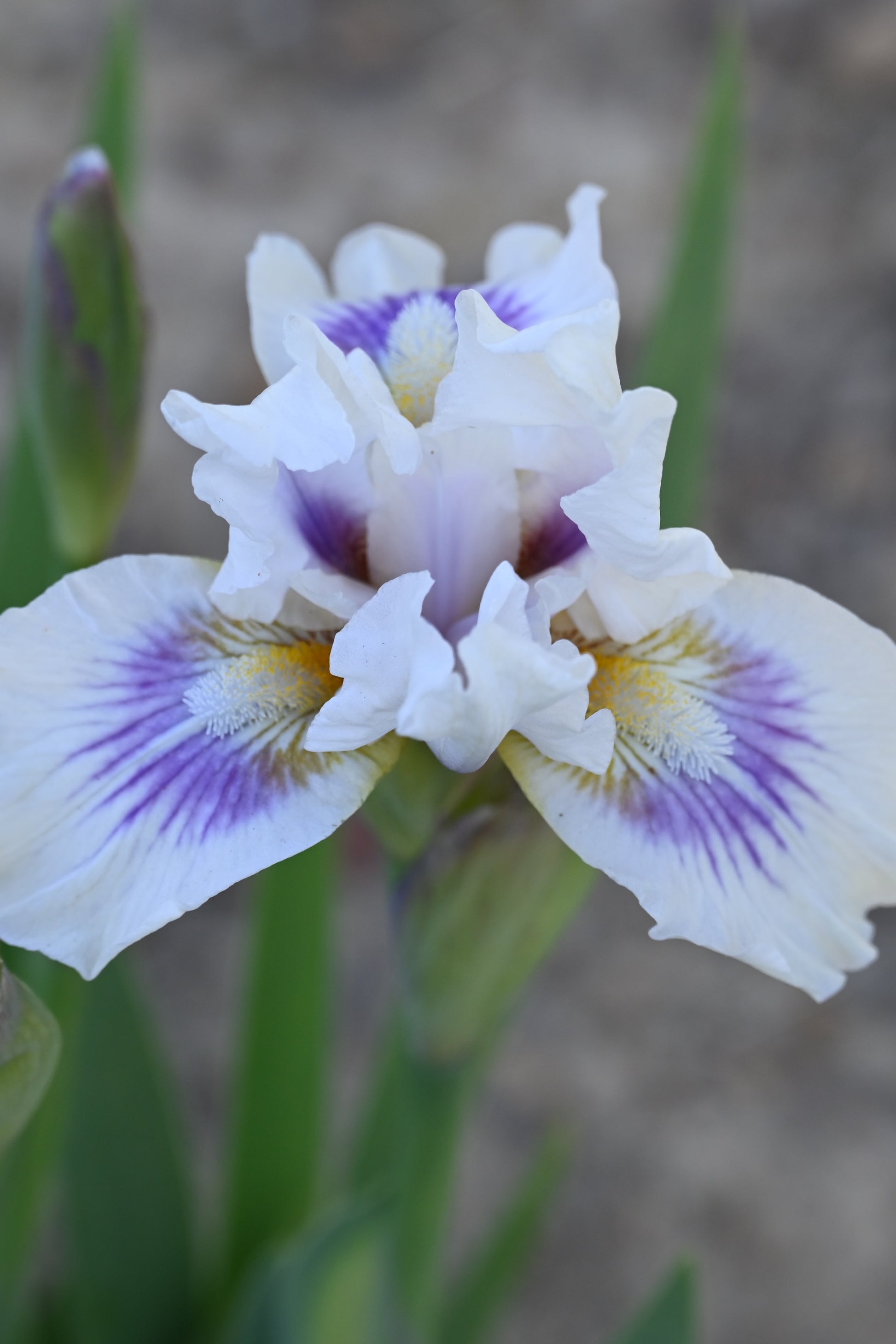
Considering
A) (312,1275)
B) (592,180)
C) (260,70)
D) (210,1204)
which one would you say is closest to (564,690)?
(312,1275)

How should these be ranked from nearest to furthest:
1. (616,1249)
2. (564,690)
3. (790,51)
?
1. (564,690)
2. (616,1249)
3. (790,51)

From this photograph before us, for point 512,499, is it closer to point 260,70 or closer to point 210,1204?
point 210,1204

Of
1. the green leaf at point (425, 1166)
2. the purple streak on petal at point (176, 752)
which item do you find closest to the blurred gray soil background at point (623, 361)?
the green leaf at point (425, 1166)

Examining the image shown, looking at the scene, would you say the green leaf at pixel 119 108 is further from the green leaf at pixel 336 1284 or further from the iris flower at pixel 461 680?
the green leaf at pixel 336 1284

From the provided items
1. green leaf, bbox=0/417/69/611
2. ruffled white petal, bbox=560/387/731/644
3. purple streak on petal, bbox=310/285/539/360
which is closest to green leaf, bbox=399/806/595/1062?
ruffled white petal, bbox=560/387/731/644

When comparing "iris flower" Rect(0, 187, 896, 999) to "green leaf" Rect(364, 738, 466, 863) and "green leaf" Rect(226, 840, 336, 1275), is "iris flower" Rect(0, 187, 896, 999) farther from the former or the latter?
"green leaf" Rect(226, 840, 336, 1275)

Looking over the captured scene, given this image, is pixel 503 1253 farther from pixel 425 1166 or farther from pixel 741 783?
pixel 741 783

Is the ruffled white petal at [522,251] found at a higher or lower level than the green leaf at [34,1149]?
higher
